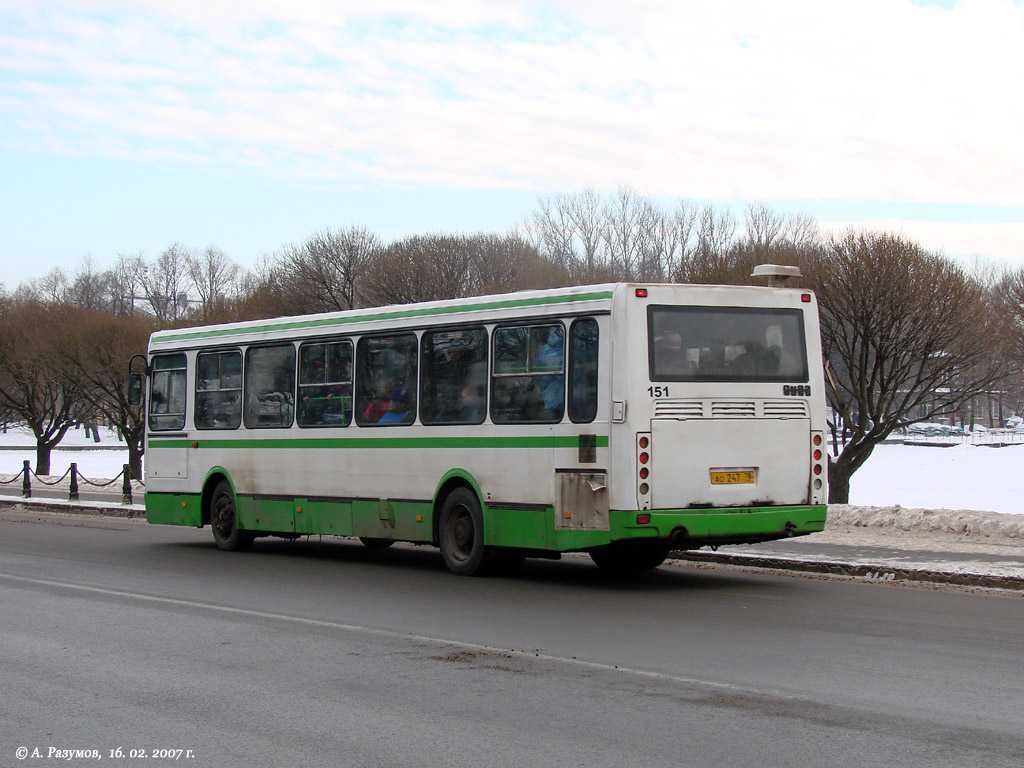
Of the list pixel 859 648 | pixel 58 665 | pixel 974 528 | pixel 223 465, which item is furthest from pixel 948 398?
pixel 58 665

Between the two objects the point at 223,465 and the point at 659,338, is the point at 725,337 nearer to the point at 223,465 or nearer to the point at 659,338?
the point at 659,338

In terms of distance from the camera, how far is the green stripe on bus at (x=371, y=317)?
1269 centimetres

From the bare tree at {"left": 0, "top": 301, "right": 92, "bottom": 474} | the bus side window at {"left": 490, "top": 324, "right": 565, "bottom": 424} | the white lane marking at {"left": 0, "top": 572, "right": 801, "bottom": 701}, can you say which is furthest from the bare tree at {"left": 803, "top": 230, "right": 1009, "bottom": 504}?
the bare tree at {"left": 0, "top": 301, "right": 92, "bottom": 474}

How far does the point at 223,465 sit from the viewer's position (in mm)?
17516

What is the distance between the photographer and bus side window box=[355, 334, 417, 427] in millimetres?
14500

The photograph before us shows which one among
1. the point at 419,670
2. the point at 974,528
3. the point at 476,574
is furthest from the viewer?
the point at 974,528

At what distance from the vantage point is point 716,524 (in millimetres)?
Answer: 12133

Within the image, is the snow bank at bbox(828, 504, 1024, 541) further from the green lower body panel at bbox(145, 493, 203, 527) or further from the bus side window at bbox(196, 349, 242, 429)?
the green lower body panel at bbox(145, 493, 203, 527)

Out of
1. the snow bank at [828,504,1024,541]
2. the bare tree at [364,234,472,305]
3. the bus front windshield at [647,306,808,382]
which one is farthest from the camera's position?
the bare tree at [364,234,472,305]

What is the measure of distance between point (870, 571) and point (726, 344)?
10.4ft

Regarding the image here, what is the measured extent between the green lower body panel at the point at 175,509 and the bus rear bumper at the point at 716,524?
817 centimetres

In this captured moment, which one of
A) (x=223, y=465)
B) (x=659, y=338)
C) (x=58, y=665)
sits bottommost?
(x=58, y=665)

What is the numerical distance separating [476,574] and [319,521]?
2.98 m

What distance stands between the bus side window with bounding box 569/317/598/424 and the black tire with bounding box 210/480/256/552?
6685mm
